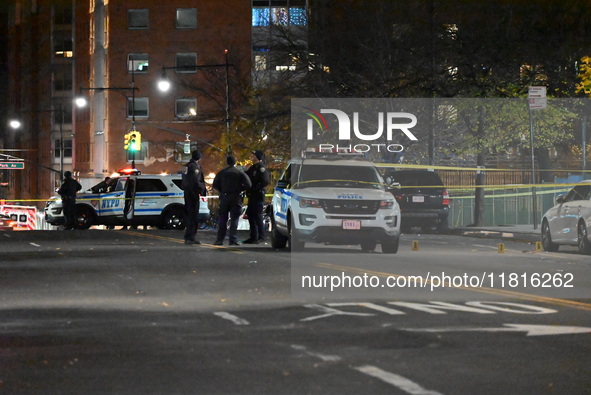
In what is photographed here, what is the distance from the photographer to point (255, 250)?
26.8 meters

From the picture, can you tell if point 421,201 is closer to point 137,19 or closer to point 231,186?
point 231,186

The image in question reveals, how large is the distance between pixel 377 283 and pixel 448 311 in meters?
3.90

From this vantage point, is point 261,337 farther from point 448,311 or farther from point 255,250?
point 255,250

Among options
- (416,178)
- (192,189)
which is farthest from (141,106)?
(192,189)

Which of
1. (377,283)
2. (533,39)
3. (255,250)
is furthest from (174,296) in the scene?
(533,39)

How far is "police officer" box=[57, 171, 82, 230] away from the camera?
42.3m

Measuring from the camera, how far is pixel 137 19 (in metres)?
93.8

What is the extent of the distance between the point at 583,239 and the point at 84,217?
21.4m

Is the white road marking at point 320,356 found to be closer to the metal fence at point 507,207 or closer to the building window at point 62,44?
the metal fence at point 507,207

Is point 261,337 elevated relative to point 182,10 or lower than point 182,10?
lower

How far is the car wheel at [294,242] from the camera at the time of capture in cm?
2581

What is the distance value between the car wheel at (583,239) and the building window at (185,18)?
69.0 m

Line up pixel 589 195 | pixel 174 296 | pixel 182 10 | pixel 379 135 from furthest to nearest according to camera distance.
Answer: pixel 182 10 → pixel 379 135 → pixel 589 195 → pixel 174 296

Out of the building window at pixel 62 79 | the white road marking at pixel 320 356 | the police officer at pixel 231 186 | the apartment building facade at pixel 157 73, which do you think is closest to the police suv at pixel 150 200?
the police officer at pixel 231 186
